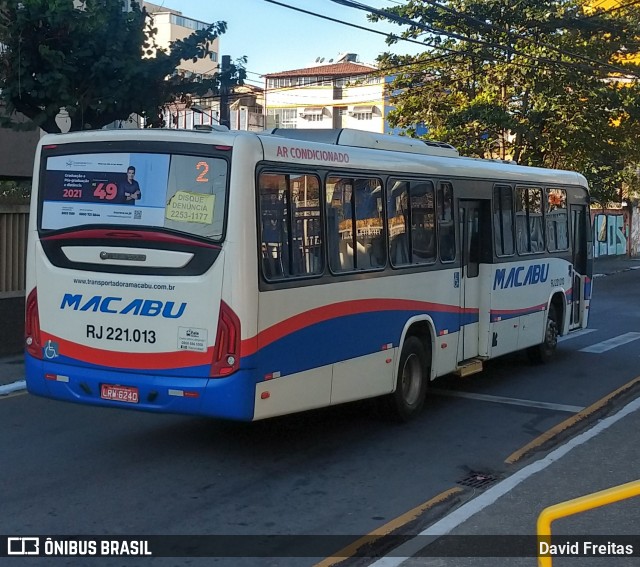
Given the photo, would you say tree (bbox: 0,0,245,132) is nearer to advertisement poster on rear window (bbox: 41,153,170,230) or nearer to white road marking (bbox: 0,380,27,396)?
white road marking (bbox: 0,380,27,396)

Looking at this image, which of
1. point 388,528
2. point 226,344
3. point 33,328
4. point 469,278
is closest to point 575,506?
point 388,528

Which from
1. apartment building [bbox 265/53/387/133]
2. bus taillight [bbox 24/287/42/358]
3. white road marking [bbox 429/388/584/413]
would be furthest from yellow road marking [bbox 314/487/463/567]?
apartment building [bbox 265/53/387/133]

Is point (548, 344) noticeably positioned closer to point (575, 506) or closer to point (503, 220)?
point (503, 220)

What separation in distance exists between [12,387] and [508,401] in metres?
6.04

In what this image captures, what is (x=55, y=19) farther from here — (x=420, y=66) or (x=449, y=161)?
(x=420, y=66)

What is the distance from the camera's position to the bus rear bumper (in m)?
7.07

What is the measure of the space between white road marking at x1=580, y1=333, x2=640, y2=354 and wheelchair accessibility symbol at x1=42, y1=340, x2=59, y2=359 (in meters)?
9.87

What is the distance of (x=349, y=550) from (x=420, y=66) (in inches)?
1024

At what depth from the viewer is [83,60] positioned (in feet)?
44.7

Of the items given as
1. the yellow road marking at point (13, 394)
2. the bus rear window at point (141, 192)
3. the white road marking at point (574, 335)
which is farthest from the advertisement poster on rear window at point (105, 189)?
the white road marking at point (574, 335)

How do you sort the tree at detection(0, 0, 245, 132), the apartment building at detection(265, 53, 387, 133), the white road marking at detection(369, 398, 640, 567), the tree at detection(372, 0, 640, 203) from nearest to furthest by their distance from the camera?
the white road marking at detection(369, 398, 640, 567), the tree at detection(0, 0, 245, 132), the tree at detection(372, 0, 640, 203), the apartment building at detection(265, 53, 387, 133)

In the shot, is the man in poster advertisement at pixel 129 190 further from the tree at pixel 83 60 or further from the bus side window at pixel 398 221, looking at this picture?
the tree at pixel 83 60

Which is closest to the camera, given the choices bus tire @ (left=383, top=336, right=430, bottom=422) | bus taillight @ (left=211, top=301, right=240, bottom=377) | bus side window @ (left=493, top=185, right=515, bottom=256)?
bus taillight @ (left=211, top=301, right=240, bottom=377)

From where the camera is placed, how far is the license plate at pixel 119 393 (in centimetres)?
736
